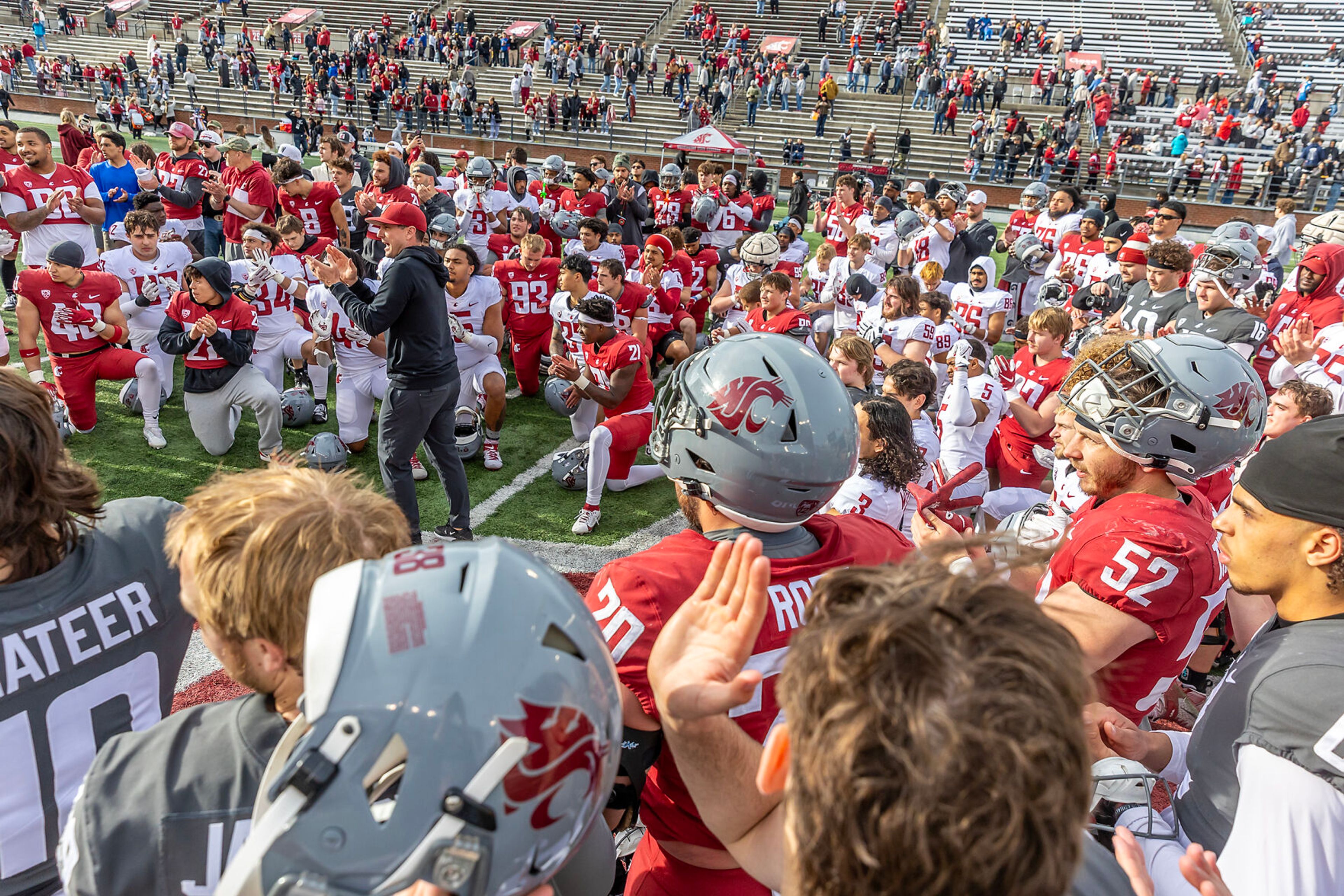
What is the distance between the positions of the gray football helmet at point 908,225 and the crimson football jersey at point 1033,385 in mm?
6295

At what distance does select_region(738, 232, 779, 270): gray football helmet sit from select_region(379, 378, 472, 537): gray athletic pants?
5284 millimetres

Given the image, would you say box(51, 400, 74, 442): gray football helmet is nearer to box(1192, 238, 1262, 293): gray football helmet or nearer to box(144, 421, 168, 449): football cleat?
box(144, 421, 168, 449): football cleat

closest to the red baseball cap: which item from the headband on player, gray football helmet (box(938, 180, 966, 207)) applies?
the headband on player

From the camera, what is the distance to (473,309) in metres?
8.30

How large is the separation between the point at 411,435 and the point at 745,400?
13.1 ft

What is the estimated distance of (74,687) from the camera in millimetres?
2113

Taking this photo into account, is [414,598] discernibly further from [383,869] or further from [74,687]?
[74,687]

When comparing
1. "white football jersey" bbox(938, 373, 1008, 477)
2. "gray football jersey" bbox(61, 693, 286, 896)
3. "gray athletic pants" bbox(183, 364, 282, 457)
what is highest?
"gray football jersey" bbox(61, 693, 286, 896)

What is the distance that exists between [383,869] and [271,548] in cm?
73

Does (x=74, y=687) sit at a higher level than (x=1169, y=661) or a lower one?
higher

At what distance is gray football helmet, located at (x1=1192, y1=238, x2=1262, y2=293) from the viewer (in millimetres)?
7102

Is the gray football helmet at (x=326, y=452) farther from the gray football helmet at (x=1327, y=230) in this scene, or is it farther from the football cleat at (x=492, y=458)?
the gray football helmet at (x=1327, y=230)

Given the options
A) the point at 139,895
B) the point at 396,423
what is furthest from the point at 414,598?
the point at 396,423

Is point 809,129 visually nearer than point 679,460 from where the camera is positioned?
No
